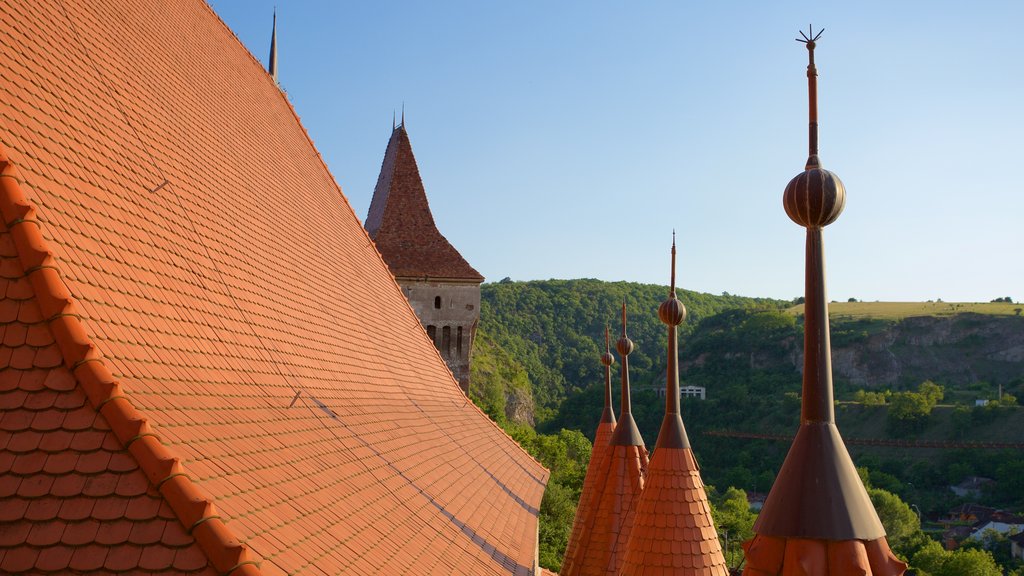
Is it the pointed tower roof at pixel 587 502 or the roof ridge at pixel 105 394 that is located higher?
the roof ridge at pixel 105 394

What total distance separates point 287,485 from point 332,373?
9.71 feet

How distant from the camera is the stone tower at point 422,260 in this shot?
2336 centimetres

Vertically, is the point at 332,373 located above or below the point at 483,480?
above

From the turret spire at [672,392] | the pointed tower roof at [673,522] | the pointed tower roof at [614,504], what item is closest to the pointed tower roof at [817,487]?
the pointed tower roof at [673,522]

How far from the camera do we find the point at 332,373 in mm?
7594

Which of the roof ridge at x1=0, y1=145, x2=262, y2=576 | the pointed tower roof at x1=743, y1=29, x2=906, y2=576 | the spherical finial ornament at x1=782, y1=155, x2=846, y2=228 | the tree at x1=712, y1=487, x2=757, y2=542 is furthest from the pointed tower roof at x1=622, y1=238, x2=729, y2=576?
the tree at x1=712, y1=487, x2=757, y2=542

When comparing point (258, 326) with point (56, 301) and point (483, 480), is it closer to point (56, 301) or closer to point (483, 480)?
point (56, 301)

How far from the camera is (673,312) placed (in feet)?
32.4

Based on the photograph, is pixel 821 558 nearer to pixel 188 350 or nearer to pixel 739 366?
pixel 188 350

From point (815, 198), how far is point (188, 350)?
3484 mm

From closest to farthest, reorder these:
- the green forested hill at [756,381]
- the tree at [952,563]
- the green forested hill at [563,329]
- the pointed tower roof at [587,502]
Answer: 1. the pointed tower roof at [587,502]
2. the tree at [952,563]
3. the green forested hill at [756,381]
4. the green forested hill at [563,329]

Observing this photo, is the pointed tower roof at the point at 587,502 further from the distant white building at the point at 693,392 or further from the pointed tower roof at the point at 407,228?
the distant white building at the point at 693,392

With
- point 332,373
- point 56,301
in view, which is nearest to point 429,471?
point 332,373

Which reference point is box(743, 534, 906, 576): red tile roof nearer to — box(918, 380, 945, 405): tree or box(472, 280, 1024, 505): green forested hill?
box(472, 280, 1024, 505): green forested hill
